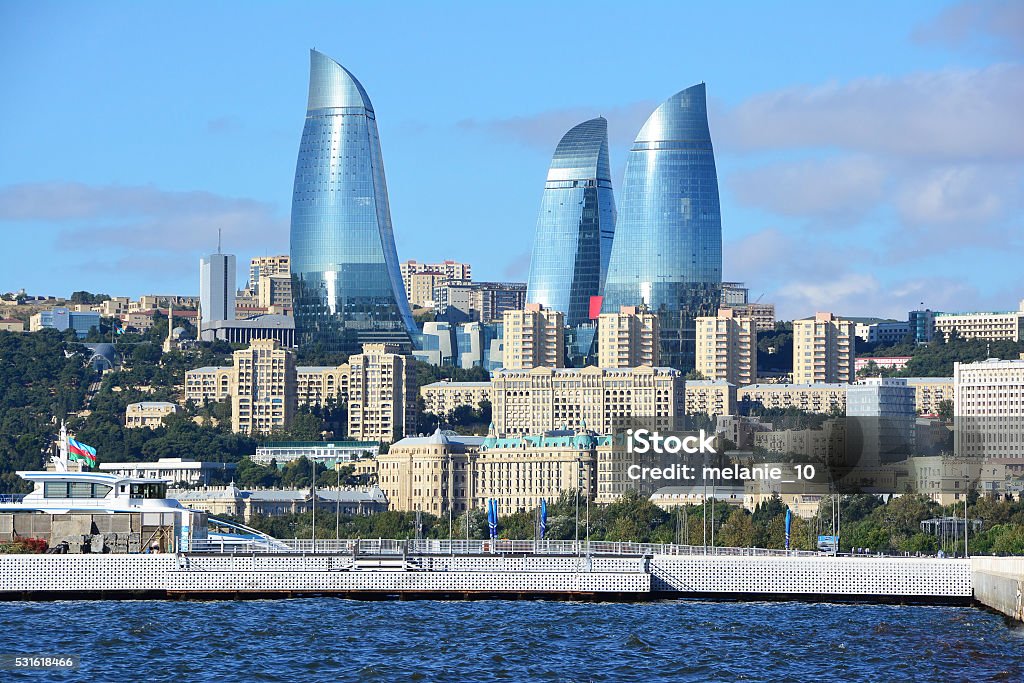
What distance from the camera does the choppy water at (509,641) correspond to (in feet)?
189

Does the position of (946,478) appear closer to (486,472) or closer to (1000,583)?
(486,472)

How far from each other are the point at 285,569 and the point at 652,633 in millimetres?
14530

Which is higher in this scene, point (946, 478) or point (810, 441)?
point (810, 441)

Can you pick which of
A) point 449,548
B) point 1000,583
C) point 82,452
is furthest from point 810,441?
point 1000,583

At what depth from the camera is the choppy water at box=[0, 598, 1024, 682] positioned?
189ft

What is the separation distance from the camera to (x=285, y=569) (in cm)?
7500

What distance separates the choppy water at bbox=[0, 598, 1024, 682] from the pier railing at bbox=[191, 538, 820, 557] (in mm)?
5075

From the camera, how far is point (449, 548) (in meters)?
80.5

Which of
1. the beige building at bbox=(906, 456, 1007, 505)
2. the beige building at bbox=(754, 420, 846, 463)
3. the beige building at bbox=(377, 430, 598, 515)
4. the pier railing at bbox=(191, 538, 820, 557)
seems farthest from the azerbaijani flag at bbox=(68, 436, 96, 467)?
the beige building at bbox=(377, 430, 598, 515)

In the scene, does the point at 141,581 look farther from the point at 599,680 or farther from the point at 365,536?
the point at 365,536

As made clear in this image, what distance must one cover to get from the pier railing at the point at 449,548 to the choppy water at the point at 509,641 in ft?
16.6

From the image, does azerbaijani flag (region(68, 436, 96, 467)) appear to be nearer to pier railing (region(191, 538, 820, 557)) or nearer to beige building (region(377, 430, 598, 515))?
pier railing (region(191, 538, 820, 557))

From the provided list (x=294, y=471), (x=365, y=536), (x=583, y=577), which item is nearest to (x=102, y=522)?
(x=583, y=577)

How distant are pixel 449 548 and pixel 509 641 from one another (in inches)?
692
